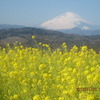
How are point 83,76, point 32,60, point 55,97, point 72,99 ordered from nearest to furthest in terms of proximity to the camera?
point 72,99 → point 55,97 → point 83,76 → point 32,60

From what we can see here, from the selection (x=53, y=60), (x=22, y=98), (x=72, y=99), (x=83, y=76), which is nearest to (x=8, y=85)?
(x=22, y=98)

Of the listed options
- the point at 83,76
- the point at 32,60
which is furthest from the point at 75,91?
the point at 32,60

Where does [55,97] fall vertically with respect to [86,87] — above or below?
below

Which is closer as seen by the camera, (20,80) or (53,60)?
(20,80)

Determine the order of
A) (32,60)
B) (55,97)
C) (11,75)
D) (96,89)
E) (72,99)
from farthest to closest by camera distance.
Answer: (32,60) → (11,75) → (55,97) → (96,89) → (72,99)

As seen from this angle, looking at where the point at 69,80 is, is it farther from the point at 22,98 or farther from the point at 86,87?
the point at 22,98

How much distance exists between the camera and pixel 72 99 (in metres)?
3.49

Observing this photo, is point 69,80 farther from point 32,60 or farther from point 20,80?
point 32,60

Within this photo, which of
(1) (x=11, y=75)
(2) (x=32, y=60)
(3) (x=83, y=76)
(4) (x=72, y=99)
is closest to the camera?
(4) (x=72, y=99)

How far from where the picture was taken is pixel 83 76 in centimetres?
460

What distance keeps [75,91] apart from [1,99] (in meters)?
1.91

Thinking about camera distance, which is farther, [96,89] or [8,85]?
[8,85]

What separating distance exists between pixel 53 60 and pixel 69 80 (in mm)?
3441

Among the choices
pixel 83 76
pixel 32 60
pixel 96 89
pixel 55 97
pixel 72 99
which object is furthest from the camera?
pixel 32 60
